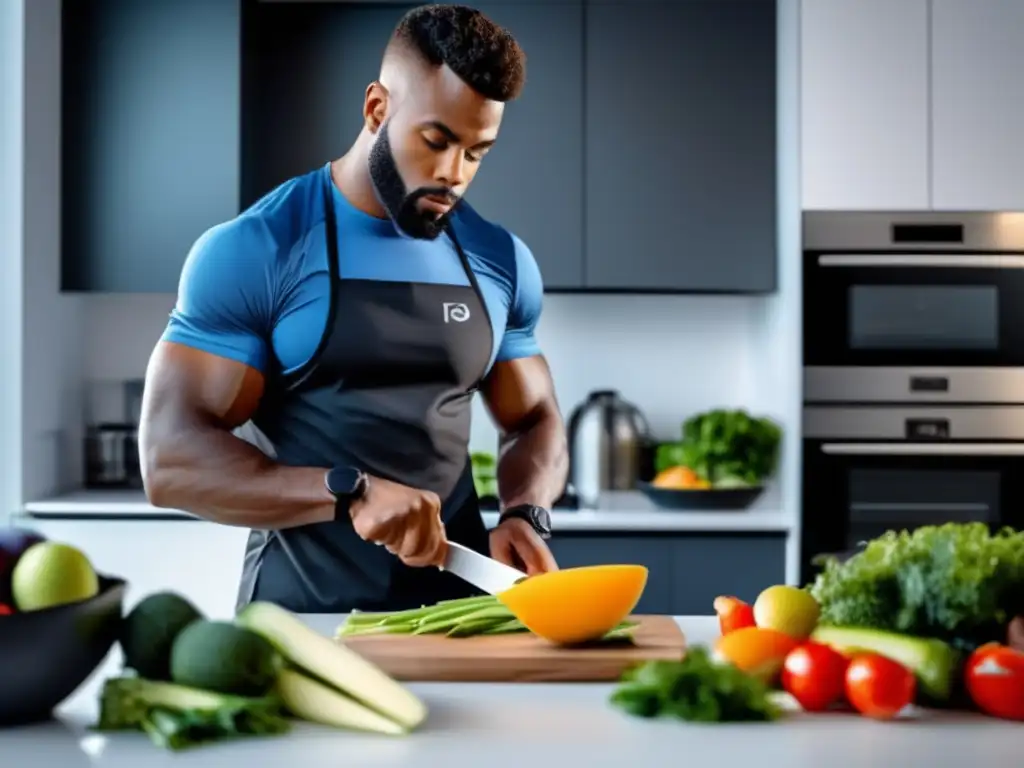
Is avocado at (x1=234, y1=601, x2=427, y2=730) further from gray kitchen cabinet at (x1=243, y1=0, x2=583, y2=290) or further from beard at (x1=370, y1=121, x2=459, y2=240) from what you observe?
gray kitchen cabinet at (x1=243, y1=0, x2=583, y2=290)

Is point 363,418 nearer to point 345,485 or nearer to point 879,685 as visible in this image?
point 345,485

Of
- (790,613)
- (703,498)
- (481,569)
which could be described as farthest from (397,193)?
(703,498)

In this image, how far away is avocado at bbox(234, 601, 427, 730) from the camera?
118cm

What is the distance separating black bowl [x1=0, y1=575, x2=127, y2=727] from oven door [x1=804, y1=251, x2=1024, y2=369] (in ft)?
7.83

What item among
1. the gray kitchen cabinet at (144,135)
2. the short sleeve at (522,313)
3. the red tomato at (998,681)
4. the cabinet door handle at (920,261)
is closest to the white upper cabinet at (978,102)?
the cabinet door handle at (920,261)

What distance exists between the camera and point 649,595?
3.27 metres

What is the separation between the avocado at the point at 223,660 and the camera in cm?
116

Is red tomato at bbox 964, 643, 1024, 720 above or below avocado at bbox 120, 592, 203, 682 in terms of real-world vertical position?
below

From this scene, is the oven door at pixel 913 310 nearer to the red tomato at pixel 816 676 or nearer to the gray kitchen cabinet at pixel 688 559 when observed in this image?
the gray kitchen cabinet at pixel 688 559

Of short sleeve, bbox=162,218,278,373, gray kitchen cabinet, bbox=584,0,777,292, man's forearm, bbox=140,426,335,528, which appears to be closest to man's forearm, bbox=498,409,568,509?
man's forearm, bbox=140,426,335,528

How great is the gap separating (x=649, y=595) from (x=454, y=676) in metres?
1.90

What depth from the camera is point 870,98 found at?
3295mm

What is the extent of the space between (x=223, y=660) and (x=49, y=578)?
0.59ft

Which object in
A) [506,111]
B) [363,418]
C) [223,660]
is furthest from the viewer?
[506,111]
